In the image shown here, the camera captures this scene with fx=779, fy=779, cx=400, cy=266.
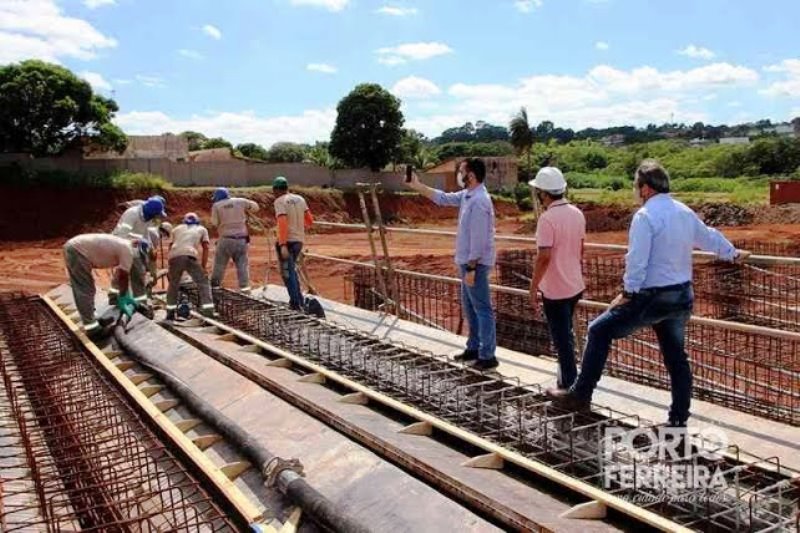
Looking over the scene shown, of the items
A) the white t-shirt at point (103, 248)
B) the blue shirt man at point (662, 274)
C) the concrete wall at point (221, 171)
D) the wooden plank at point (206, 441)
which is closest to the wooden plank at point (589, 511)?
the blue shirt man at point (662, 274)

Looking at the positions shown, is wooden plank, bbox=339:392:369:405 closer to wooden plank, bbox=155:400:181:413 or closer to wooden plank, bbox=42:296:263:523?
wooden plank, bbox=42:296:263:523

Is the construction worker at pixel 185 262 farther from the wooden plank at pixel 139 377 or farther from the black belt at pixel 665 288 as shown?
the black belt at pixel 665 288

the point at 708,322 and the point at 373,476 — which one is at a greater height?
the point at 708,322

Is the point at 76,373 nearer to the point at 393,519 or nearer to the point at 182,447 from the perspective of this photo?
the point at 182,447

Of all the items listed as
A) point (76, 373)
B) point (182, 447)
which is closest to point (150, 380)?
point (76, 373)

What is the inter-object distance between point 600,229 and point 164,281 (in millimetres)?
22685

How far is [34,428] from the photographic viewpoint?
485 centimetres

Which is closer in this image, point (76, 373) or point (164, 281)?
point (76, 373)

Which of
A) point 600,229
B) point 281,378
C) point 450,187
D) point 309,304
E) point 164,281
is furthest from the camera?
point 450,187

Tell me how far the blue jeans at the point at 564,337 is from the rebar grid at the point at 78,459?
210cm

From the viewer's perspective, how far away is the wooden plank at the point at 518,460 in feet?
9.12

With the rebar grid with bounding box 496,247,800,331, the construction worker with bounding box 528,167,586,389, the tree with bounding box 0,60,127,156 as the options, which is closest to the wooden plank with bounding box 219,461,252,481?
the construction worker with bounding box 528,167,586,389

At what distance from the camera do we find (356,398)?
4.73 meters

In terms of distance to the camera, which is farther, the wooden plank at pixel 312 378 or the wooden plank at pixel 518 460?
the wooden plank at pixel 312 378
